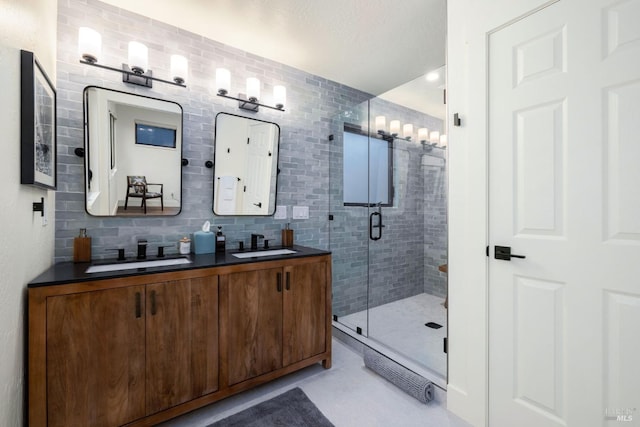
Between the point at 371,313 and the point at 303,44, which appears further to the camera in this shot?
the point at 371,313

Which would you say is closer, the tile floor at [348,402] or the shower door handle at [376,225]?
the tile floor at [348,402]

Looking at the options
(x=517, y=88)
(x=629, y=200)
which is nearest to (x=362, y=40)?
(x=517, y=88)

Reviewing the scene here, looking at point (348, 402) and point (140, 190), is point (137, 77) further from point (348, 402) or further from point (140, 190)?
point (348, 402)

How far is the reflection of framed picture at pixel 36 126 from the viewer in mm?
A: 1221

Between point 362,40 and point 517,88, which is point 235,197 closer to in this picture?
point 362,40

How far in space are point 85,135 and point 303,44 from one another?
1.82m

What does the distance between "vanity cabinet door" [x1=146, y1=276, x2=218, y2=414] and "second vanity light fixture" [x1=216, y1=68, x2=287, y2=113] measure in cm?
155

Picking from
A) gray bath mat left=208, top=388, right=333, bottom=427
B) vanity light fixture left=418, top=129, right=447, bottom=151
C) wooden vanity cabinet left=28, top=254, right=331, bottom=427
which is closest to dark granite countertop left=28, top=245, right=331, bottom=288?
wooden vanity cabinet left=28, top=254, right=331, bottom=427

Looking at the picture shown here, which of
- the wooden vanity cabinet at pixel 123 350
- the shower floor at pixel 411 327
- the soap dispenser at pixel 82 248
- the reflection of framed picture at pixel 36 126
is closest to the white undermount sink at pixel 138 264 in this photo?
the soap dispenser at pixel 82 248

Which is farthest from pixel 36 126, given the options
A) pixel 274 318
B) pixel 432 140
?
pixel 432 140

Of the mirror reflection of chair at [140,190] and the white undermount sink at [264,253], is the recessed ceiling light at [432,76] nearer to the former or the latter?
the white undermount sink at [264,253]

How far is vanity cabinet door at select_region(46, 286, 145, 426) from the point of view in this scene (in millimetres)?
1302

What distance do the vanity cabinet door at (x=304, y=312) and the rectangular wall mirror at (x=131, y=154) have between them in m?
1.11

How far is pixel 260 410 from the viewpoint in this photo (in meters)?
1.76
